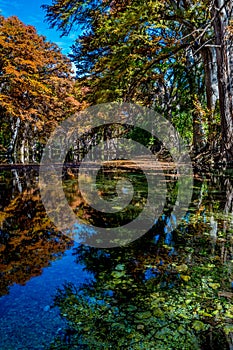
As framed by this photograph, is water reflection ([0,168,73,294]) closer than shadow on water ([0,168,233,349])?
No

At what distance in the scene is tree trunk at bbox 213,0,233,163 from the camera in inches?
245

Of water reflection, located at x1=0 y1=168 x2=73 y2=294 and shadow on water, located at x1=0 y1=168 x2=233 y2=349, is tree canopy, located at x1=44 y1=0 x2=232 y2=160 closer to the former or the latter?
shadow on water, located at x1=0 y1=168 x2=233 y2=349

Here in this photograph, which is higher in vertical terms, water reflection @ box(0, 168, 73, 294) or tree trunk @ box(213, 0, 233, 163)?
tree trunk @ box(213, 0, 233, 163)

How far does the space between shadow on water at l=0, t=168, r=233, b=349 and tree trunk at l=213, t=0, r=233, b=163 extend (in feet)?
11.1

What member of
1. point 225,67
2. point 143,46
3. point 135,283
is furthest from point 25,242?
point 143,46

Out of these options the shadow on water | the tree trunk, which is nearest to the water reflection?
the shadow on water

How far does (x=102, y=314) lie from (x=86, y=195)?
3.96 metres

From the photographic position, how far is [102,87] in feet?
28.4

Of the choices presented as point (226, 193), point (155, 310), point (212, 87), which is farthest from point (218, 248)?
point (212, 87)

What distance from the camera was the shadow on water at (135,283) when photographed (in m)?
1.46

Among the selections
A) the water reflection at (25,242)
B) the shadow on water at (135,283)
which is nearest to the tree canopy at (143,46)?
the shadow on water at (135,283)

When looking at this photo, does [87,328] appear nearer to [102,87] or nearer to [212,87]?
[102,87]

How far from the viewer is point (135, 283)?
2.03 m

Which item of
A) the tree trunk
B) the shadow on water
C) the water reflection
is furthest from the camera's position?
the tree trunk
